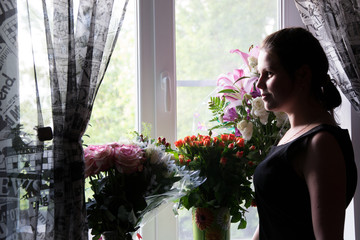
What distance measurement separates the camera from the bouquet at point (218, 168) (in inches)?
62.7

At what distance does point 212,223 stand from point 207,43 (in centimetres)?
92

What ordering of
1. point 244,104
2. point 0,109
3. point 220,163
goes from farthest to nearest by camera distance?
point 244,104
point 220,163
point 0,109

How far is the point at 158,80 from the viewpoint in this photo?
1.99 metres

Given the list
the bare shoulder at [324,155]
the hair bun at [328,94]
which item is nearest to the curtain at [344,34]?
the hair bun at [328,94]

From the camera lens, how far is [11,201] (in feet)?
4.37

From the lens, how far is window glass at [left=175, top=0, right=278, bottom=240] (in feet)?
6.75

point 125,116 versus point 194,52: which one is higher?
point 194,52

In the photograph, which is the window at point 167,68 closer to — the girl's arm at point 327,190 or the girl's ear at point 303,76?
the girl's ear at point 303,76

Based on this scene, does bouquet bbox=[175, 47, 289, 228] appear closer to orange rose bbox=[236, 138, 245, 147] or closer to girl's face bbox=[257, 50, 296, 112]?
orange rose bbox=[236, 138, 245, 147]

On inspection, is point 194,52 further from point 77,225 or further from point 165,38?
point 77,225

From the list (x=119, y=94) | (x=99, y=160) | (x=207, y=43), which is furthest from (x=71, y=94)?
(x=207, y=43)

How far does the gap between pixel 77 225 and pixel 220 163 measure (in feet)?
1.88

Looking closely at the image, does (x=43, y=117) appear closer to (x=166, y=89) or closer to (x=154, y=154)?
(x=154, y=154)

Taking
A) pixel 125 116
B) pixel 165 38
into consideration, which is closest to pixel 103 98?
pixel 125 116
